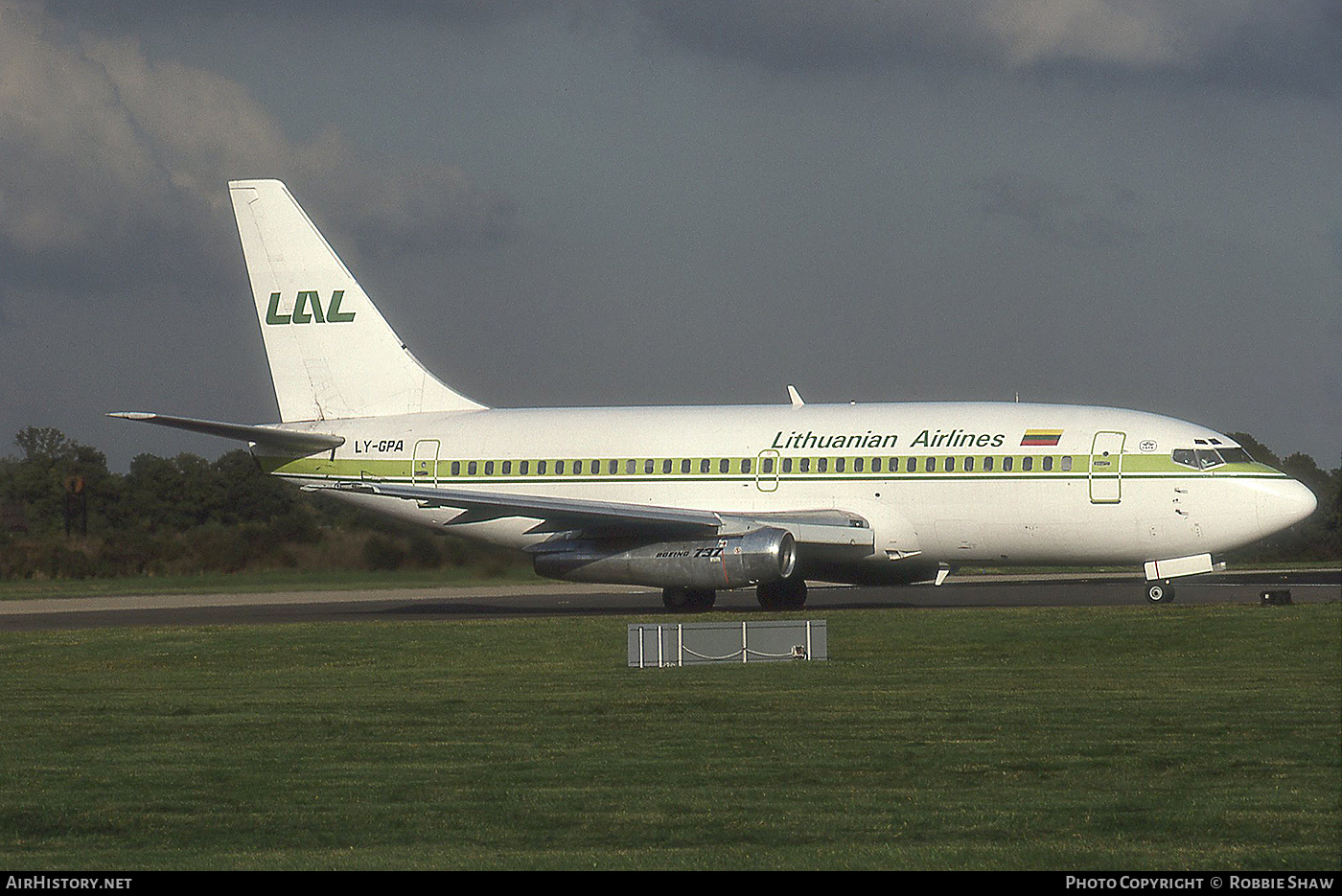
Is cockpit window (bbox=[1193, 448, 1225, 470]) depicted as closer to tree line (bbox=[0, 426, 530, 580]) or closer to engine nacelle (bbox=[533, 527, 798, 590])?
engine nacelle (bbox=[533, 527, 798, 590])

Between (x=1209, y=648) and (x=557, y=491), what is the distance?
53.7 ft

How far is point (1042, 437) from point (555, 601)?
519 inches

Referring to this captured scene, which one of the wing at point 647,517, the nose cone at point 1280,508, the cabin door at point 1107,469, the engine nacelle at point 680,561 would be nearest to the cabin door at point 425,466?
the wing at point 647,517

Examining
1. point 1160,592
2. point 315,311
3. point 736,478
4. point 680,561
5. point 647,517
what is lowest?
point 1160,592

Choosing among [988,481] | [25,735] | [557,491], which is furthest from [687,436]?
[25,735]

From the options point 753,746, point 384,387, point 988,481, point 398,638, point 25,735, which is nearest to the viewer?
point 753,746

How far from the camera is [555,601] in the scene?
4016 cm

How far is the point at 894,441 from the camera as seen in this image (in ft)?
108

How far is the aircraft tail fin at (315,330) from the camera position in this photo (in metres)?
38.7

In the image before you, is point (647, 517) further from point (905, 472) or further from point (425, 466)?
point (425, 466)

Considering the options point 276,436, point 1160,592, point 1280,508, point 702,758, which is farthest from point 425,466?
point 702,758

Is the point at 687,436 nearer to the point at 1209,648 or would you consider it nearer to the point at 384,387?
the point at 384,387

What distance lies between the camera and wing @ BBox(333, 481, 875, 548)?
31953 mm

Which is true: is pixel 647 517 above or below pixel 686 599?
above
